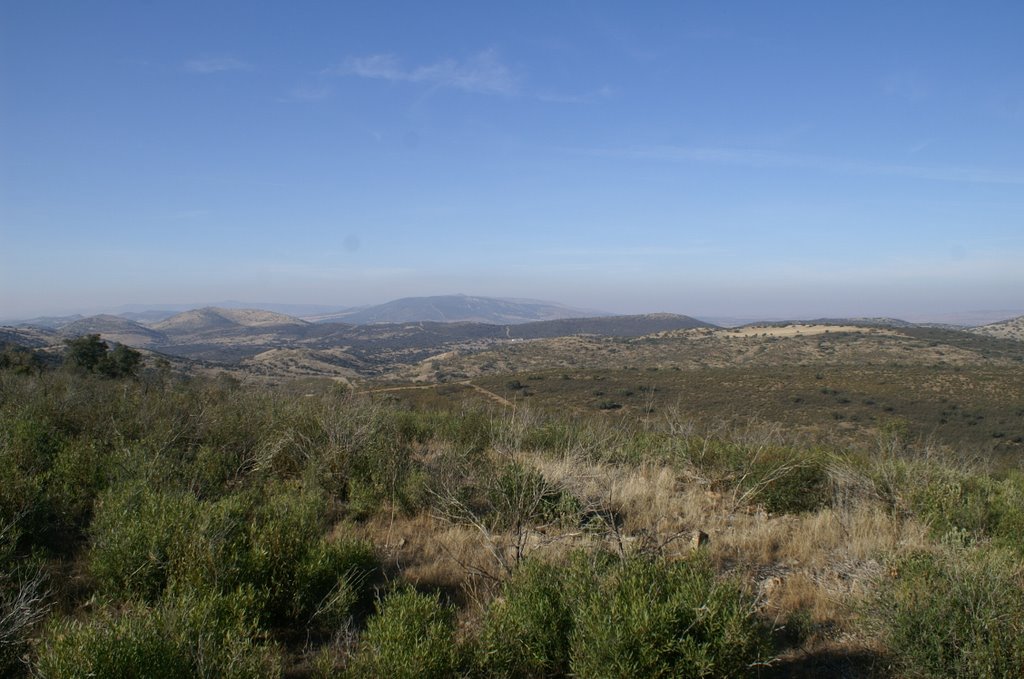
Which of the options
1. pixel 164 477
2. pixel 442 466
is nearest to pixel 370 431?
pixel 442 466

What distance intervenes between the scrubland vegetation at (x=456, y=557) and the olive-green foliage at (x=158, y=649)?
13 mm

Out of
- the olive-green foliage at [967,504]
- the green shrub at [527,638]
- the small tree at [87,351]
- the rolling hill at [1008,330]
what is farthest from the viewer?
the rolling hill at [1008,330]

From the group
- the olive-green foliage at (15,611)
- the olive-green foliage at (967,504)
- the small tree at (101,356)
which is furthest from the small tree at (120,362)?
the olive-green foliage at (967,504)

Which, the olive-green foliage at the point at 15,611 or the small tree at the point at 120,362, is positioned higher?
the olive-green foliage at the point at 15,611

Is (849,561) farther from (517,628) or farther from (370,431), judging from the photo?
(370,431)

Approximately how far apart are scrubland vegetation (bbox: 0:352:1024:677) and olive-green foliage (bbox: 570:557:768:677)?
0.6 inches

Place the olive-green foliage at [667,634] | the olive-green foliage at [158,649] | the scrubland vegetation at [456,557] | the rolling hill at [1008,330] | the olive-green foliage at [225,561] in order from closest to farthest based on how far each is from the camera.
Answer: the olive-green foliage at [158,649] → the olive-green foliage at [667,634] → the scrubland vegetation at [456,557] → the olive-green foliage at [225,561] → the rolling hill at [1008,330]

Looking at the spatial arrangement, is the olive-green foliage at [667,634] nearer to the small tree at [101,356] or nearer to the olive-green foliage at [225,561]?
the olive-green foliage at [225,561]

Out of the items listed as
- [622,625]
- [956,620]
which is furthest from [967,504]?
[622,625]

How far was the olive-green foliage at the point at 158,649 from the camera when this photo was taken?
8.13ft

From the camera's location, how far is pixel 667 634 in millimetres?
2832

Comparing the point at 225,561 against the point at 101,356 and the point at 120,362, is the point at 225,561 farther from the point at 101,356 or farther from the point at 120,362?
→ the point at 101,356

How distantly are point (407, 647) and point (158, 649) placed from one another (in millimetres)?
1260

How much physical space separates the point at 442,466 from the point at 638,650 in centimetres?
438
